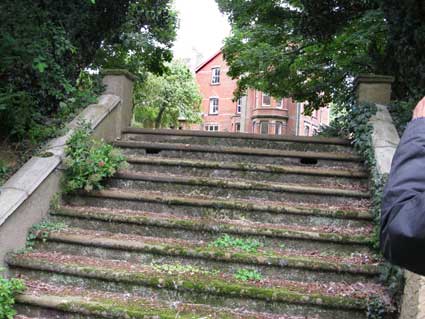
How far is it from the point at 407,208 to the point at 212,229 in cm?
332

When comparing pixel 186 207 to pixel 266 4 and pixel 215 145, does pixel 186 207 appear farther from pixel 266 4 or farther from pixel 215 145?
pixel 266 4

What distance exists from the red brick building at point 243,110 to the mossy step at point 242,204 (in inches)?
1073

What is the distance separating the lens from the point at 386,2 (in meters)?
5.46

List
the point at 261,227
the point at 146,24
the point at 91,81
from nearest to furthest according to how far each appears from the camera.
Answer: the point at 261,227 → the point at 91,81 → the point at 146,24

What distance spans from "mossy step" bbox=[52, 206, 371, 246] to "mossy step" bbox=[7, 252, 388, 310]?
49 centimetres

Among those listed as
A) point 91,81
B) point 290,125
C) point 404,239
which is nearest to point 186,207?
point 91,81

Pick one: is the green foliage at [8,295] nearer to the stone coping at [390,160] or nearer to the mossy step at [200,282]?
the mossy step at [200,282]

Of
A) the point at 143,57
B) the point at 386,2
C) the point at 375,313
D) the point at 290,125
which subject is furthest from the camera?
the point at 290,125

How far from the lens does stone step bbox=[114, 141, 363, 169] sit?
525 centimetres

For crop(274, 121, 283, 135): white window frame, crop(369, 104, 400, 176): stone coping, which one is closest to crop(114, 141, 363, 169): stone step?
crop(369, 104, 400, 176): stone coping

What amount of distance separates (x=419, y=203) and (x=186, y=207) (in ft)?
12.2

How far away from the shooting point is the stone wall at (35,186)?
151 inches

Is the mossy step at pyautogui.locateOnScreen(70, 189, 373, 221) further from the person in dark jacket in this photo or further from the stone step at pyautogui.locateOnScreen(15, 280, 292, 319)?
the person in dark jacket

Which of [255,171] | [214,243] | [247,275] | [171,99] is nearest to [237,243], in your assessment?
[214,243]
